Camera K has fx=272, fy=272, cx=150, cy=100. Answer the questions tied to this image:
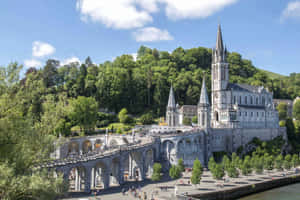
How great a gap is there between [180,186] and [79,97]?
36120 millimetres

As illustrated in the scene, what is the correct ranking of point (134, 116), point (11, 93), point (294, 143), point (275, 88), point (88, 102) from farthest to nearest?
point (275, 88), point (134, 116), point (294, 143), point (88, 102), point (11, 93)

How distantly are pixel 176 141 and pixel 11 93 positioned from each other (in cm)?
3541

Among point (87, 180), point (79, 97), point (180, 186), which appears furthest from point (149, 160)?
point (79, 97)

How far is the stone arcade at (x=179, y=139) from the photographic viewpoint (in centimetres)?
3519

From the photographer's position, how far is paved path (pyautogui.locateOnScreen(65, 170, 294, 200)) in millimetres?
31453

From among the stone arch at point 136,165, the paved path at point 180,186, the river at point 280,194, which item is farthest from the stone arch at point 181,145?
the river at point 280,194

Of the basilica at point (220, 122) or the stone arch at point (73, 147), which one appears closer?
the basilica at point (220, 122)

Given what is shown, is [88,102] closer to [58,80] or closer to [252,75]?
[58,80]

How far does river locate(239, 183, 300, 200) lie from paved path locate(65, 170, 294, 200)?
1982 millimetres

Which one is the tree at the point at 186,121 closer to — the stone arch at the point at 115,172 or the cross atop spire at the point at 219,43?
the cross atop spire at the point at 219,43

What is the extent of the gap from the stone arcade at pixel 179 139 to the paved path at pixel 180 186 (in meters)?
2.39

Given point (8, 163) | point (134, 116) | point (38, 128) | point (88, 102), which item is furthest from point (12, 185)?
point (134, 116)

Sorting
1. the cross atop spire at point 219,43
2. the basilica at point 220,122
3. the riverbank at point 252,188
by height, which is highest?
the cross atop spire at point 219,43

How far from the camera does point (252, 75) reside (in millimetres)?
120125
